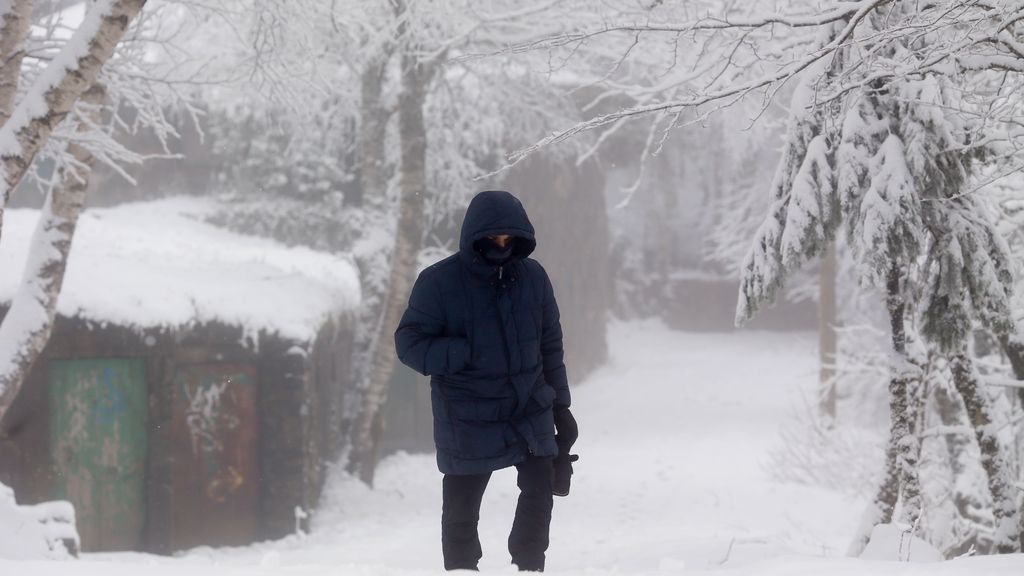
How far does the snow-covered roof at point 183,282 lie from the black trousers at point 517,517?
6444 millimetres

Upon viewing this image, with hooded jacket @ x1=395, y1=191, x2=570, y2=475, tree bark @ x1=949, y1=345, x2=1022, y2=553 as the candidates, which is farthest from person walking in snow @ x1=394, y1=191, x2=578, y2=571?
tree bark @ x1=949, y1=345, x2=1022, y2=553

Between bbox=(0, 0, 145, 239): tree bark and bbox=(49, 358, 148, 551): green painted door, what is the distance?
4.45 metres

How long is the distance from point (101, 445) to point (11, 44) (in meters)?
4.97

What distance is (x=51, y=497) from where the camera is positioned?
29.1ft

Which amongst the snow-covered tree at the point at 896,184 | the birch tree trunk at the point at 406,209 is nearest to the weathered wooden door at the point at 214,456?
the birch tree trunk at the point at 406,209

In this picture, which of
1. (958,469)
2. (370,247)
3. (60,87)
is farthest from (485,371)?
(370,247)

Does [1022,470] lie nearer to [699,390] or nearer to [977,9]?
[977,9]

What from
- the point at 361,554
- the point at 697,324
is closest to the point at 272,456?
the point at 361,554

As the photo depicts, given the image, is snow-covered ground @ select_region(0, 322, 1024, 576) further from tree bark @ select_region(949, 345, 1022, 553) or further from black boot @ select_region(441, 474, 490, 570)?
tree bark @ select_region(949, 345, 1022, 553)

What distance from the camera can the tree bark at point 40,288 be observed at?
6520 mm

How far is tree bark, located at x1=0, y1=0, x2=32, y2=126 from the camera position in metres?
5.31

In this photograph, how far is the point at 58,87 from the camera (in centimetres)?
509

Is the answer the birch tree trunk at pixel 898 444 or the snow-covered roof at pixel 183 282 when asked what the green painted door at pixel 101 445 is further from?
the birch tree trunk at pixel 898 444

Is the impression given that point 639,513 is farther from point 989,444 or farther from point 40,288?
point 40,288
